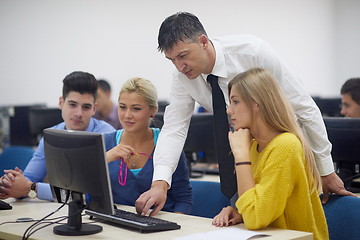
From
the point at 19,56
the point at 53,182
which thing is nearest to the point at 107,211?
the point at 53,182

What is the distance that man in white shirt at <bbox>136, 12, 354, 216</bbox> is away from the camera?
2.19 meters

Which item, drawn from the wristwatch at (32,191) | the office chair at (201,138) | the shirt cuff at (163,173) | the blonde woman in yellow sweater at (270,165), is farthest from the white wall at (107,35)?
the blonde woman in yellow sweater at (270,165)

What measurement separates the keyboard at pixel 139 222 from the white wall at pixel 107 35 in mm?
4428

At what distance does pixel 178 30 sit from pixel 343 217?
0.97m

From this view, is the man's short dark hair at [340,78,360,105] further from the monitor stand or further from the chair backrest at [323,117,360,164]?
the monitor stand

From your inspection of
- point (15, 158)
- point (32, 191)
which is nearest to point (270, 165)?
point (32, 191)

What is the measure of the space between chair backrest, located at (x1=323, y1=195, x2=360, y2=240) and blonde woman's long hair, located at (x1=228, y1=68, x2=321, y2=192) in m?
0.15

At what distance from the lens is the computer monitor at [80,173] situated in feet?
6.05

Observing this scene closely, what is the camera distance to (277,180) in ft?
6.00

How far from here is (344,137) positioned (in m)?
2.81

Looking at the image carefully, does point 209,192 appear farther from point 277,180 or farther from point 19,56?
point 19,56

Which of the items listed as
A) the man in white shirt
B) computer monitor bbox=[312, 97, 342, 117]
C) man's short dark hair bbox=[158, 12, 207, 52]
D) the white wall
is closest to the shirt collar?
the man in white shirt

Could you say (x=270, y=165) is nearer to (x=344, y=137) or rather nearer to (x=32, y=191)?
(x=344, y=137)

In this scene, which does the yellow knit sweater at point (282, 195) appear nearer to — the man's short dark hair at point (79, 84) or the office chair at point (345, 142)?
the office chair at point (345, 142)
